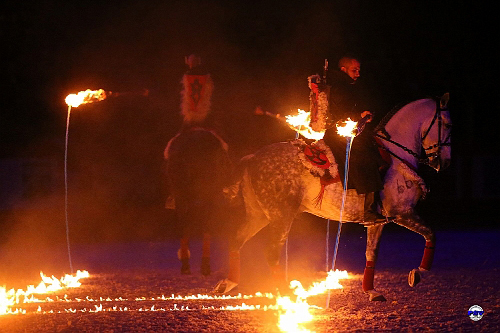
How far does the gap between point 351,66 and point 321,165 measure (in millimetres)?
1376

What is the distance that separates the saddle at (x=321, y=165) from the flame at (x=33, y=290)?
3975 millimetres

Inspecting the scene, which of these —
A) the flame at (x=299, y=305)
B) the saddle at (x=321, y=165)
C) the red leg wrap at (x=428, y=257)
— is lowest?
the flame at (x=299, y=305)

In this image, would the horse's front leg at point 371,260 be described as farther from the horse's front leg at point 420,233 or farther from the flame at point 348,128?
the flame at point 348,128

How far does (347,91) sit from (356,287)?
2.96 metres

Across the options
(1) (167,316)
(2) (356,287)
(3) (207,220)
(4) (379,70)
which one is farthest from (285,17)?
(1) (167,316)

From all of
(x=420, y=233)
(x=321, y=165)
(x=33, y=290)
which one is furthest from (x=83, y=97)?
(x=420, y=233)

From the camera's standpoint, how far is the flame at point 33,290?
956 centimetres

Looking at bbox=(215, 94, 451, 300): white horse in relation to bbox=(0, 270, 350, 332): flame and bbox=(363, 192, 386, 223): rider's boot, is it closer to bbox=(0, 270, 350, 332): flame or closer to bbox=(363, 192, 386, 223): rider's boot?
bbox=(363, 192, 386, 223): rider's boot

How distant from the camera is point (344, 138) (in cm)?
978

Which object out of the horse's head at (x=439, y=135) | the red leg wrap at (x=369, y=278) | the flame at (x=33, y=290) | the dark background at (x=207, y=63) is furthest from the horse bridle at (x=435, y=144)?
the dark background at (x=207, y=63)

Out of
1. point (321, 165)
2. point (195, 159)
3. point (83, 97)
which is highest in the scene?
point (83, 97)

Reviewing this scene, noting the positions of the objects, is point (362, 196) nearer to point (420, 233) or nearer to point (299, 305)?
point (420, 233)

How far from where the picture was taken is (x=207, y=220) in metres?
12.4

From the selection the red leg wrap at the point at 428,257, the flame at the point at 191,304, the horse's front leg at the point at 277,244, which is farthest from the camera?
the red leg wrap at the point at 428,257
